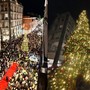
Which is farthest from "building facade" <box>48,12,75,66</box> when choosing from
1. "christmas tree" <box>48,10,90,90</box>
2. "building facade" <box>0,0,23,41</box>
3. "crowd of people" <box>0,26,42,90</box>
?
"building facade" <box>0,0,23,41</box>

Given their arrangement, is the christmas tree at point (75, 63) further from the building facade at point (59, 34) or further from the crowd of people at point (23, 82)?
the crowd of people at point (23, 82)

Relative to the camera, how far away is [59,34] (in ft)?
29.7

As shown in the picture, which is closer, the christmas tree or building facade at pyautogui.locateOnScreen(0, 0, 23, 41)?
the christmas tree

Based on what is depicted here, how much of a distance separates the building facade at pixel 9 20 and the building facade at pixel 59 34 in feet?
72.3

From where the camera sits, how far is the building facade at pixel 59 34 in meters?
8.30

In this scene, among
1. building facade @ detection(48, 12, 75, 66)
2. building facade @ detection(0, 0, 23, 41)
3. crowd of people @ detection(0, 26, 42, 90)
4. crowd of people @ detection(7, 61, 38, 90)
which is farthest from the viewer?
building facade @ detection(0, 0, 23, 41)

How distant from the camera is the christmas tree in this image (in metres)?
5.36

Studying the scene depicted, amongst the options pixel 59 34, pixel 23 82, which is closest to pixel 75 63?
pixel 59 34

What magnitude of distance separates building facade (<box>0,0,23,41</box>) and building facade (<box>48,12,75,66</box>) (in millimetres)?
22027

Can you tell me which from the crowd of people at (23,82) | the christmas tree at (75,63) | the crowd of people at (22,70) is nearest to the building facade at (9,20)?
the crowd of people at (22,70)

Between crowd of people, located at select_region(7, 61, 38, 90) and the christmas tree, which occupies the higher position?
the christmas tree

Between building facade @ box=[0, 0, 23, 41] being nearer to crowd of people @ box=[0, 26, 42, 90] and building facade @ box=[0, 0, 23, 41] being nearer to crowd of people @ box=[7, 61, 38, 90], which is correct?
crowd of people @ box=[0, 26, 42, 90]

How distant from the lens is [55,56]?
8.38 metres

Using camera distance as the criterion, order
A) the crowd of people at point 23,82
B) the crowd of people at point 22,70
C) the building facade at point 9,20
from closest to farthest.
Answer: the crowd of people at point 23,82 < the crowd of people at point 22,70 < the building facade at point 9,20
